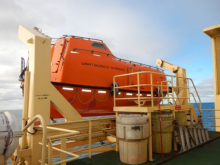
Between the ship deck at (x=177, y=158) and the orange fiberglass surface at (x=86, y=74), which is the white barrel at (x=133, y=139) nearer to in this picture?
the ship deck at (x=177, y=158)

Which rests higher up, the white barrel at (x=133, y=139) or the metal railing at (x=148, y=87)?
the metal railing at (x=148, y=87)

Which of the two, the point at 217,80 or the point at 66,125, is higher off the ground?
the point at 217,80

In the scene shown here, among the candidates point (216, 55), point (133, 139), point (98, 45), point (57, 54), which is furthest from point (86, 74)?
point (216, 55)

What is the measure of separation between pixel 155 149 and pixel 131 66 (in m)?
3.52

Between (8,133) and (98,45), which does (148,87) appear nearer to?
(98,45)

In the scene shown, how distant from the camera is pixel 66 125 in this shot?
14.6 ft


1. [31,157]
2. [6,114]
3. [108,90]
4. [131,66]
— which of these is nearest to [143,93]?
[131,66]

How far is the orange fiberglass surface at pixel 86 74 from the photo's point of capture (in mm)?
5488

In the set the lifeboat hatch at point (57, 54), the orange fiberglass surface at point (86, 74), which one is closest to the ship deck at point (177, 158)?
the orange fiberglass surface at point (86, 74)

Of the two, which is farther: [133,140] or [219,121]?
[219,121]

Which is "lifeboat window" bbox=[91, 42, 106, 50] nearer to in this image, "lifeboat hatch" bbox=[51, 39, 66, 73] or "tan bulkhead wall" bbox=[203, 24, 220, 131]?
"lifeboat hatch" bbox=[51, 39, 66, 73]

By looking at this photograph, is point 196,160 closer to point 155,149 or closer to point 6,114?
point 155,149

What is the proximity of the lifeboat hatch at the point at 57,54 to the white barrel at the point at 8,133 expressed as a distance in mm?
3082

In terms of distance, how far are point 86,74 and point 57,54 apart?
3.65 ft
